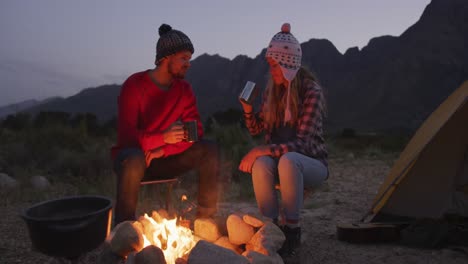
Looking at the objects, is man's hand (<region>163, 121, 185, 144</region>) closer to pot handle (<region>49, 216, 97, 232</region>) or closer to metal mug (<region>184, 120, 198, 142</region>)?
metal mug (<region>184, 120, 198, 142</region>)

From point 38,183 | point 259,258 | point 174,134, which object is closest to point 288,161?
point 259,258

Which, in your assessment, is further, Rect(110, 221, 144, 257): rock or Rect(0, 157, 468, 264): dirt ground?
Rect(0, 157, 468, 264): dirt ground

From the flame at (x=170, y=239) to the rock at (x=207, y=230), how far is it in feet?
0.78

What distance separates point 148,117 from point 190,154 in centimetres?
42

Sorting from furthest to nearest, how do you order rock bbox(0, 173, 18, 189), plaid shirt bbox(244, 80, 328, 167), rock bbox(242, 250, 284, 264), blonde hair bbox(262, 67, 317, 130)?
1. rock bbox(0, 173, 18, 189)
2. blonde hair bbox(262, 67, 317, 130)
3. plaid shirt bbox(244, 80, 328, 167)
4. rock bbox(242, 250, 284, 264)

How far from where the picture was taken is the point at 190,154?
9.81 ft

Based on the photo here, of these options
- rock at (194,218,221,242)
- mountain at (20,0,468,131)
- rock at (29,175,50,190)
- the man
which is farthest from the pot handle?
mountain at (20,0,468,131)

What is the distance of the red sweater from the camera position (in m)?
2.78

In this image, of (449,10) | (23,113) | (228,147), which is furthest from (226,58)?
(228,147)

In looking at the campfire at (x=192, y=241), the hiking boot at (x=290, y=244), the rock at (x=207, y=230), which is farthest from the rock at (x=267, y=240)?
the rock at (x=207, y=230)

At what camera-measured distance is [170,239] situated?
2.36 meters

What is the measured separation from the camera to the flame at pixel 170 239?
7.64ft

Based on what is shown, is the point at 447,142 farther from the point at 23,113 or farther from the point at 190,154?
the point at 23,113

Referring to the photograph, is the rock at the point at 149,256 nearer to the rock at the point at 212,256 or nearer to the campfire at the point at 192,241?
the campfire at the point at 192,241
